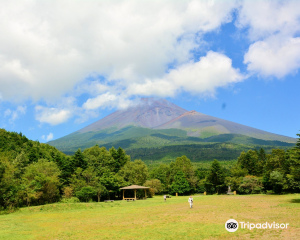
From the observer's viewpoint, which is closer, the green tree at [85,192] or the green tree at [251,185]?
the green tree at [85,192]

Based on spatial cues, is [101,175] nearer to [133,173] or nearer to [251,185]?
[133,173]

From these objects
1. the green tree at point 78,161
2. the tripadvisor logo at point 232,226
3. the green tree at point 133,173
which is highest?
the green tree at point 78,161

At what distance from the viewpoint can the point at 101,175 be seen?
134ft

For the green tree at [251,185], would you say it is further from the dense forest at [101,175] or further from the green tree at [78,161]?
the green tree at [78,161]

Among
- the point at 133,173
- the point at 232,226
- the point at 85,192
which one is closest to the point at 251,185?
the point at 133,173

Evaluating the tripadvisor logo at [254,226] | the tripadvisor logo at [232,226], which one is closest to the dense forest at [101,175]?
the tripadvisor logo at [254,226]

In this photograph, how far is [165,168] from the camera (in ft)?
216

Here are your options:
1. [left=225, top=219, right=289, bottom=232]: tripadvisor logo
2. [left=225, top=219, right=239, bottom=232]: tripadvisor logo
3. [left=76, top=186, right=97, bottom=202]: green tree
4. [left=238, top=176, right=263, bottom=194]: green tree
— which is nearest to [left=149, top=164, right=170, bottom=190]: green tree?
[left=238, top=176, right=263, bottom=194]: green tree

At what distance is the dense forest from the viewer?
91.0ft

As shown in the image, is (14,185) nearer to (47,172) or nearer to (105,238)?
(47,172)

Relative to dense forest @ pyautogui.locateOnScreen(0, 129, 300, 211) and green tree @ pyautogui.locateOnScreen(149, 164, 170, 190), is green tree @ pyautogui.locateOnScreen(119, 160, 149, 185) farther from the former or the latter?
green tree @ pyautogui.locateOnScreen(149, 164, 170, 190)

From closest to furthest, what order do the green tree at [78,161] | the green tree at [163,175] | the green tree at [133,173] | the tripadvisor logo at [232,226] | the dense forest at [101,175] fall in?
the tripadvisor logo at [232,226] < the dense forest at [101,175] < the green tree at [78,161] < the green tree at [133,173] < the green tree at [163,175]

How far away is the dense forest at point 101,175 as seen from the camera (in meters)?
27.7

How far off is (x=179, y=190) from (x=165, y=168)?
1264 cm
